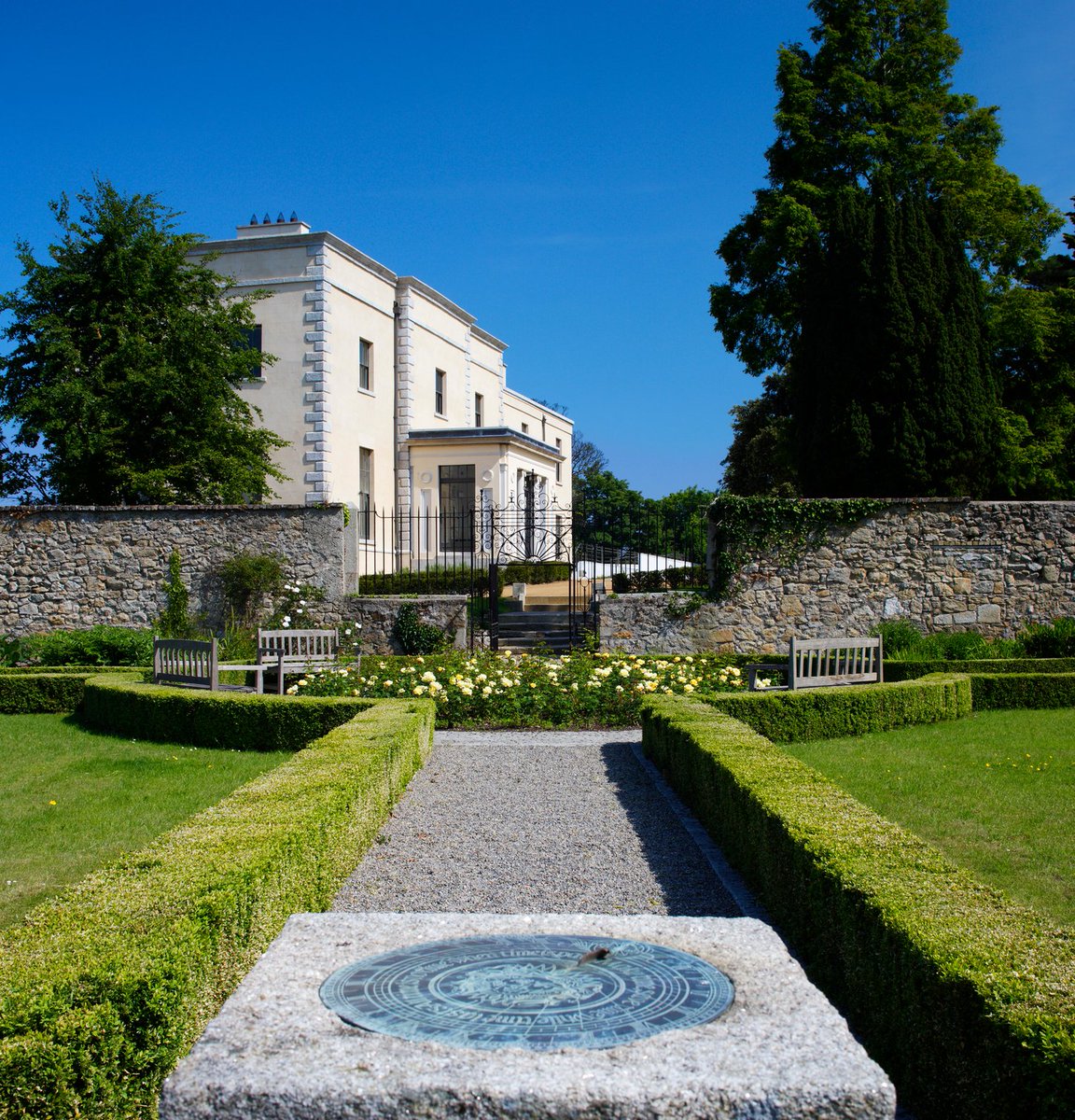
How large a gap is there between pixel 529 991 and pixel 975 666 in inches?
487

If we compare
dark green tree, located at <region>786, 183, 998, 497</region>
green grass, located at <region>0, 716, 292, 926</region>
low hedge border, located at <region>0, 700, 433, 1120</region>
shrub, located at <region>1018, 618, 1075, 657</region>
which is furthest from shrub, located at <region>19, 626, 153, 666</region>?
shrub, located at <region>1018, 618, 1075, 657</region>

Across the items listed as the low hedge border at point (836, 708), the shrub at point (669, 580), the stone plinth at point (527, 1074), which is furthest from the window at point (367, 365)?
the stone plinth at point (527, 1074)

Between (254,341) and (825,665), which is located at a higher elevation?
(254,341)

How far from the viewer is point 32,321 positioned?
20422 millimetres

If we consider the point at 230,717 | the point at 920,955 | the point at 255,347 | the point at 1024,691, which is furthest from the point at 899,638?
the point at 255,347

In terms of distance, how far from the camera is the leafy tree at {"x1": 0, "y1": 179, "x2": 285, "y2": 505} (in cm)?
1992

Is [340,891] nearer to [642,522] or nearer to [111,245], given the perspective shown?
[642,522]

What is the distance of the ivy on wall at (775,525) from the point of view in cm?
1703

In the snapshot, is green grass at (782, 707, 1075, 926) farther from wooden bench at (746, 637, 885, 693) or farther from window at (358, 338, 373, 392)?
window at (358, 338, 373, 392)

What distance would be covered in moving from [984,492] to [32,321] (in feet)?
60.4

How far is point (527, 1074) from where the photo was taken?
8.93ft

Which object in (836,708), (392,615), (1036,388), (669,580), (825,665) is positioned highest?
(1036,388)

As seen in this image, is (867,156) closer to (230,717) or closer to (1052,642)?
(1052,642)

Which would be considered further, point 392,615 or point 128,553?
point 128,553
